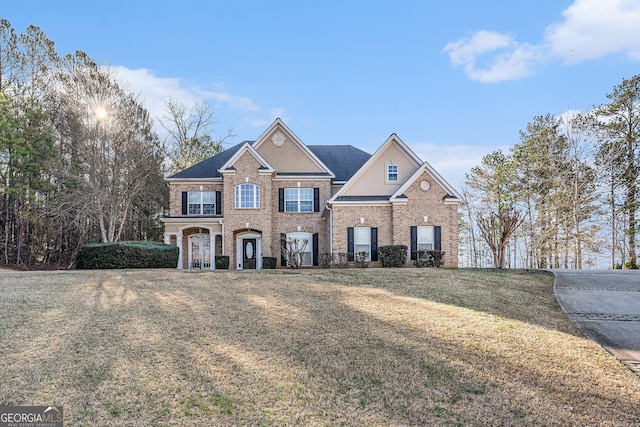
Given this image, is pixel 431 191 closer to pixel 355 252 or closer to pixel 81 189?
pixel 355 252

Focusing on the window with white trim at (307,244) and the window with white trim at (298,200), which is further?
the window with white trim at (298,200)

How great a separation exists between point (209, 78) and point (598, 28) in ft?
54.3

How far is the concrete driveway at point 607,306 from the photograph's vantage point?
358 inches

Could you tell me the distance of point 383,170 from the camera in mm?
21797

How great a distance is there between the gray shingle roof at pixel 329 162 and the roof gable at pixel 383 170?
10.5ft

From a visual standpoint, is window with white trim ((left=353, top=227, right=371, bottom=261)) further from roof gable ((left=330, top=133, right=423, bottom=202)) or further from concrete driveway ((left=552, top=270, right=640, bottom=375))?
concrete driveway ((left=552, top=270, right=640, bottom=375))

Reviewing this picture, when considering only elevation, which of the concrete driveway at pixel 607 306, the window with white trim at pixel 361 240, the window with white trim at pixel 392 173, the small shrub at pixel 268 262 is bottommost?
the concrete driveway at pixel 607 306

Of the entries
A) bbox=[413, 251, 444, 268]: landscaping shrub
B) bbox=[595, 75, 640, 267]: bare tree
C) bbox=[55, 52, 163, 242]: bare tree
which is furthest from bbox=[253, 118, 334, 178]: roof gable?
bbox=[595, 75, 640, 267]: bare tree

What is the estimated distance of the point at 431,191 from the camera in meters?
20.9

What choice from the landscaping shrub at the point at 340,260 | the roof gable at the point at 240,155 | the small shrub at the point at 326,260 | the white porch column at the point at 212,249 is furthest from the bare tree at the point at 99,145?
the landscaping shrub at the point at 340,260

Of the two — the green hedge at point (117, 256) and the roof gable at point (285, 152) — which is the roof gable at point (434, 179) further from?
the green hedge at point (117, 256)

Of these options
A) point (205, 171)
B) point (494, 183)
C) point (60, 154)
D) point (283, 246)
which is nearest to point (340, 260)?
point (283, 246)

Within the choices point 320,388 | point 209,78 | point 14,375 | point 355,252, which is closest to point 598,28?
point 355,252

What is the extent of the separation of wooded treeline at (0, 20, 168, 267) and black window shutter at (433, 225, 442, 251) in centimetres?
1635
